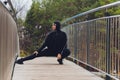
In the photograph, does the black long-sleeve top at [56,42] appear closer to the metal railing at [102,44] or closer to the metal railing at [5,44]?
the metal railing at [102,44]

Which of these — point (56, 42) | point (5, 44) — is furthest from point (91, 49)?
point (5, 44)

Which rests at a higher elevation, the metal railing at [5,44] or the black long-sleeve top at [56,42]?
the metal railing at [5,44]

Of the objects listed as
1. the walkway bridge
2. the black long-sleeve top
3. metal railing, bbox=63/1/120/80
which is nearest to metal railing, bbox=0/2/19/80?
the walkway bridge

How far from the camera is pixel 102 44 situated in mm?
8227

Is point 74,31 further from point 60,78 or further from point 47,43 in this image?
point 60,78

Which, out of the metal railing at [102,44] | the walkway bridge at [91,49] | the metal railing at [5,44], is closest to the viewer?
the metal railing at [5,44]

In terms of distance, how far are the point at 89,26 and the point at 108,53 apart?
8.39ft

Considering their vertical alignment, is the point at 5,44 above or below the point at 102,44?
above

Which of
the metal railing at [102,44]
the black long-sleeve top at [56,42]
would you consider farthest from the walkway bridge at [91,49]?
the black long-sleeve top at [56,42]

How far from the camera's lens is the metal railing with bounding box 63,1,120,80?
22.6 feet

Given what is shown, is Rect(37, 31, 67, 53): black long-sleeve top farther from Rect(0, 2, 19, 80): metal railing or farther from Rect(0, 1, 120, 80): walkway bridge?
Rect(0, 2, 19, 80): metal railing

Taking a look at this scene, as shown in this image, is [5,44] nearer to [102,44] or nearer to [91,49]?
[102,44]

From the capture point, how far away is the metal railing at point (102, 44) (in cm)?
689

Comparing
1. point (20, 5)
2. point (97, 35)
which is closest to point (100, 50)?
point (97, 35)
